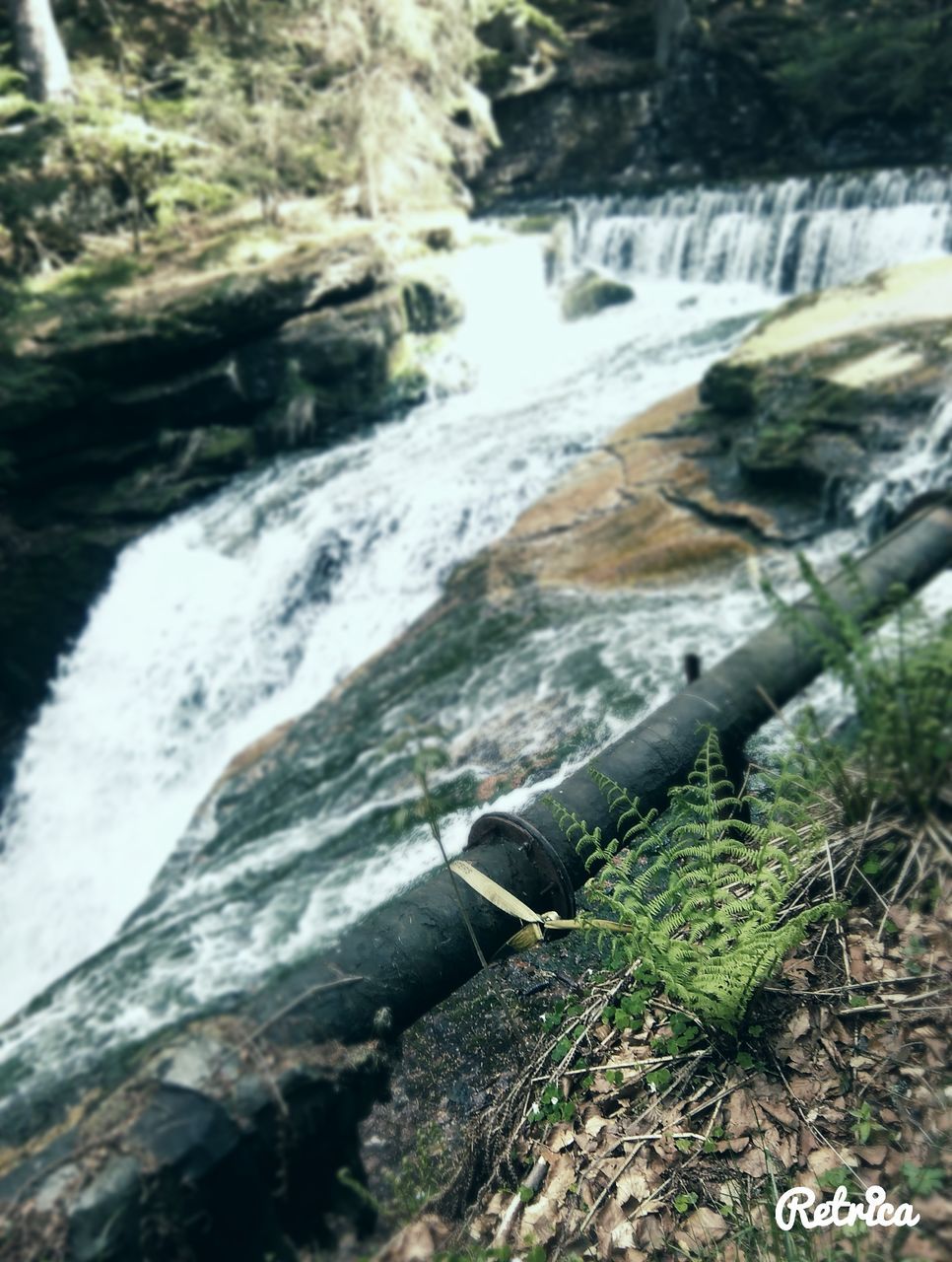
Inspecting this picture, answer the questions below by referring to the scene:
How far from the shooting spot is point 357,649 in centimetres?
804

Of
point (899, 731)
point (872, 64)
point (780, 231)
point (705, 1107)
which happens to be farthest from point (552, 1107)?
point (872, 64)

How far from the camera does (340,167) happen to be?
14875 millimetres

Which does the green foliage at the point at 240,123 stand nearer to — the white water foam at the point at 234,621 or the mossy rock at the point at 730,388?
the white water foam at the point at 234,621

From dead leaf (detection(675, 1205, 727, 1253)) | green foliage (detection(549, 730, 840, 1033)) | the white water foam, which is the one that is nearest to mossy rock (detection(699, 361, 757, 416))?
the white water foam

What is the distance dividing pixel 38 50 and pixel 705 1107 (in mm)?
17218

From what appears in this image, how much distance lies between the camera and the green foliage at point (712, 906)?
2014 millimetres

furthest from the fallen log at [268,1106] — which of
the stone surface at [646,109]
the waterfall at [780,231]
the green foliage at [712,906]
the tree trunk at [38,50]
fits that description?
the stone surface at [646,109]

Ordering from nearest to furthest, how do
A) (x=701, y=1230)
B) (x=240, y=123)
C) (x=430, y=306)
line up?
1. (x=701, y=1230)
2. (x=240, y=123)
3. (x=430, y=306)

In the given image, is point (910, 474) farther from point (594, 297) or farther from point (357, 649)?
point (594, 297)

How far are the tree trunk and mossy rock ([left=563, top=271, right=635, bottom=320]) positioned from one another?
365 inches

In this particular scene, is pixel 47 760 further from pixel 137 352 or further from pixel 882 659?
pixel 882 659

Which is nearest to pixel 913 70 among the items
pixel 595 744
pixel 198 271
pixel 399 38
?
pixel 399 38

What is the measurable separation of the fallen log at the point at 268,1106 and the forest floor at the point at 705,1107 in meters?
0.34

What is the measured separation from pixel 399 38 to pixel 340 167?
7.46 ft
